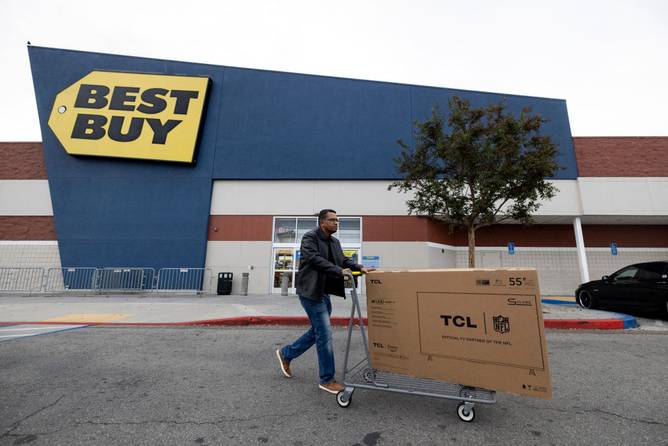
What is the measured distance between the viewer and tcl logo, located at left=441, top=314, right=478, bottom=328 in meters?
2.57

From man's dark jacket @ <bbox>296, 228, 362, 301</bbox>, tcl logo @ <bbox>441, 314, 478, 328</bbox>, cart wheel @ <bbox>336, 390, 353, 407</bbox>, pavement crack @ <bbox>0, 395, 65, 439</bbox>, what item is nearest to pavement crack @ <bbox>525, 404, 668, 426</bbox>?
tcl logo @ <bbox>441, 314, 478, 328</bbox>

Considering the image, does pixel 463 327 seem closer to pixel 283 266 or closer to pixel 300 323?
pixel 300 323

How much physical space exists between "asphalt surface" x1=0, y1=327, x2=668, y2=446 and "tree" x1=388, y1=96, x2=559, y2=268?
16.4 ft

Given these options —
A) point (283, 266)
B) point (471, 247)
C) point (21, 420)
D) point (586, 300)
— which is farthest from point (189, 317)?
point (586, 300)

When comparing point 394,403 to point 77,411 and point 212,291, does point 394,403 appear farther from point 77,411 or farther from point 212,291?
point 212,291

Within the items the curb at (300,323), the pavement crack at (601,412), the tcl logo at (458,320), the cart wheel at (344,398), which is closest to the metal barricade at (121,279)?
the curb at (300,323)

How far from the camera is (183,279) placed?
12789mm

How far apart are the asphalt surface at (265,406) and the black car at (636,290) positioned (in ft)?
12.7

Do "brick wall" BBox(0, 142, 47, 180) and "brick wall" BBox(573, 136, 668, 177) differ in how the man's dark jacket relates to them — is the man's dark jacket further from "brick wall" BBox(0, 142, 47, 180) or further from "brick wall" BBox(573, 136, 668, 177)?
"brick wall" BBox(0, 142, 47, 180)

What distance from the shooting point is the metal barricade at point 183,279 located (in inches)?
500

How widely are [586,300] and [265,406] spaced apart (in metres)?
10.4

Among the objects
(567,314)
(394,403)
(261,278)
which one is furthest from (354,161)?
(394,403)

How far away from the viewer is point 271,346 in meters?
4.86

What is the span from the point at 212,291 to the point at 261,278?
2.09 metres
